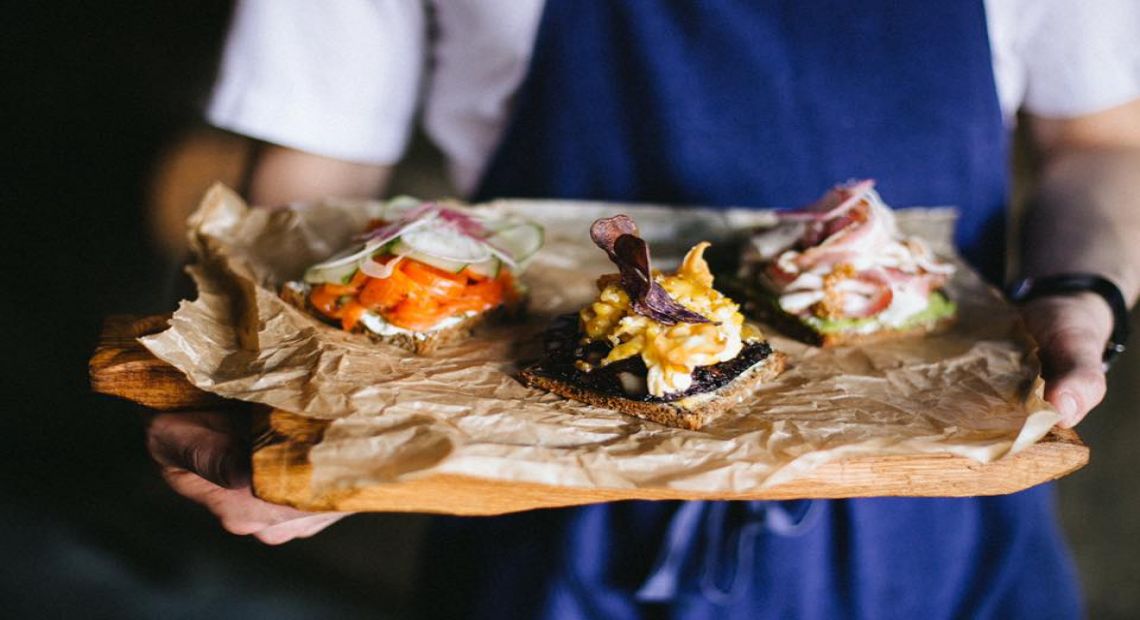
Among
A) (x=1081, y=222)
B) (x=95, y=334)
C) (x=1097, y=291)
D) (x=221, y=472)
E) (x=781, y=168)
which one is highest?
(x=781, y=168)

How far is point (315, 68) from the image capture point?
2191mm

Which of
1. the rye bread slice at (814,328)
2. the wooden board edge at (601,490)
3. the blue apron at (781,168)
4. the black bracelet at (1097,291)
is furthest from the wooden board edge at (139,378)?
the black bracelet at (1097,291)

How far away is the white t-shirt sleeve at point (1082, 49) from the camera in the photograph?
210 cm

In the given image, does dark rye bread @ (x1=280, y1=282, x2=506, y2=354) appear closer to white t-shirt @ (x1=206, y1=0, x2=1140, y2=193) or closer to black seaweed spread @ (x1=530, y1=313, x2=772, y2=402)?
black seaweed spread @ (x1=530, y1=313, x2=772, y2=402)

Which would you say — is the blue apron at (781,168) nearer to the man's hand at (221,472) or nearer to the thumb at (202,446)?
the man's hand at (221,472)

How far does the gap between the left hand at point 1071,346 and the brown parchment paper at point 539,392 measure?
0.05 m

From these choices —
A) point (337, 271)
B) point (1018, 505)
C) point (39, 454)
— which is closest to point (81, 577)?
point (39, 454)

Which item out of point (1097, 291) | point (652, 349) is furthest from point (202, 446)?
point (1097, 291)

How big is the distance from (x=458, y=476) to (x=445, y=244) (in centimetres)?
75

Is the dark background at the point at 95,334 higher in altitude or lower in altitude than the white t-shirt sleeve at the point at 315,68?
lower

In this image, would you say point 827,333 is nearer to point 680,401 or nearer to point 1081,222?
point 680,401

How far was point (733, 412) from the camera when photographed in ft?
5.51

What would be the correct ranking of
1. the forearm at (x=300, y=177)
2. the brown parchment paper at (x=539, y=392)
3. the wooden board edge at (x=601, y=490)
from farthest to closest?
1. the forearm at (x=300, y=177)
2. the brown parchment paper at (x=539, y=392)
3. the wooden board edge at (x=601, y=490)

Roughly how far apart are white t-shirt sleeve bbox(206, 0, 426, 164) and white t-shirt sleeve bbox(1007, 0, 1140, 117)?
166 centimetres
